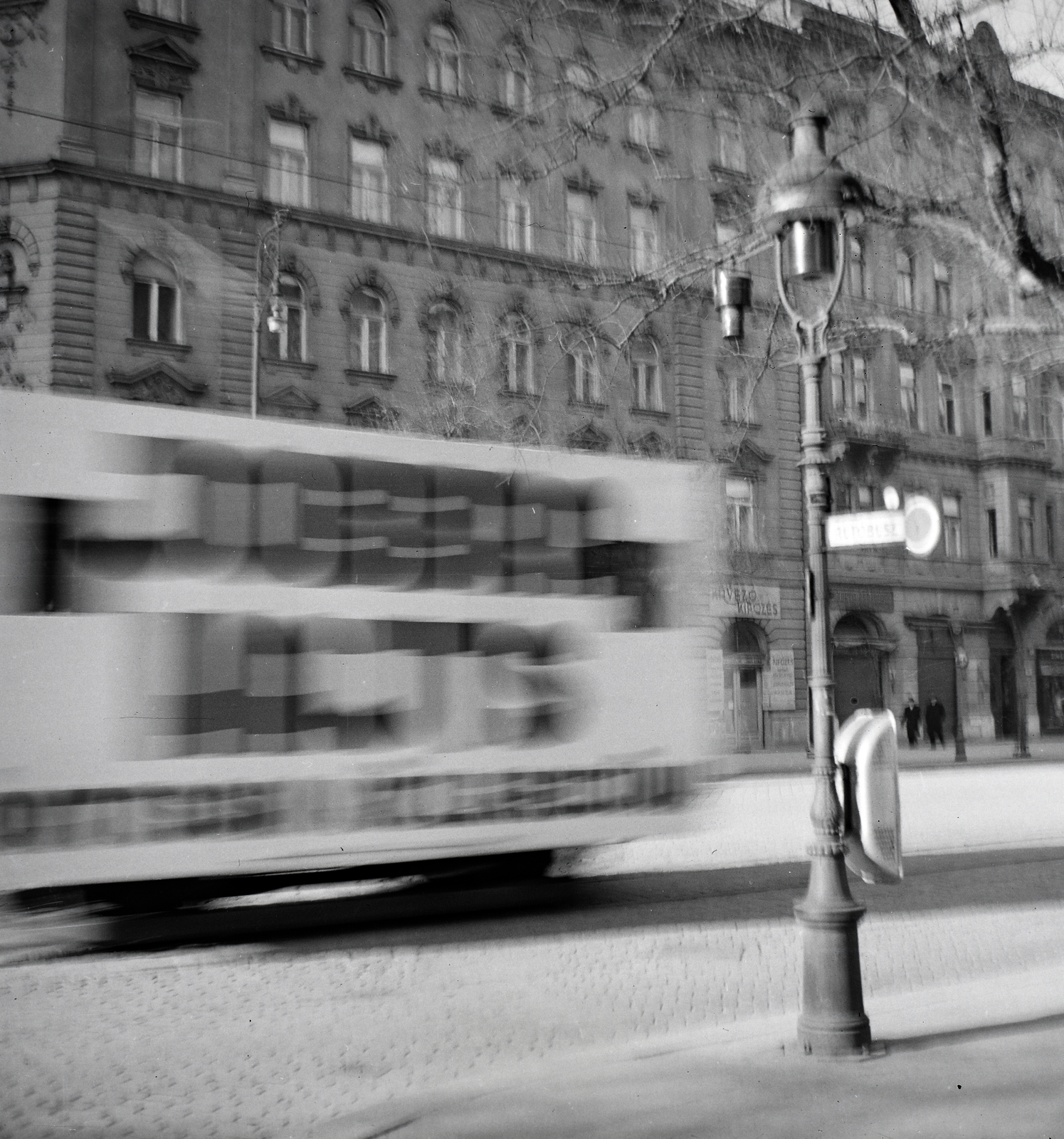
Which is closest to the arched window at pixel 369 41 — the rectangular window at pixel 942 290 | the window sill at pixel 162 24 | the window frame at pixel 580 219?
the window sill at pixel 162 24

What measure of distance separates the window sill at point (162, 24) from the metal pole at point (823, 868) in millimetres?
20942

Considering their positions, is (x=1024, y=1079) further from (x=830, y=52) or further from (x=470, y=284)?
(x=470, y=284)

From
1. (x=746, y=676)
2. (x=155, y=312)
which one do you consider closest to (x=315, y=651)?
(x=155, y=312)

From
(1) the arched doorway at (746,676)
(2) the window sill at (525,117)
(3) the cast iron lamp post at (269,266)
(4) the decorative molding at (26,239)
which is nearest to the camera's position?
(2) the window sill at (525,117)

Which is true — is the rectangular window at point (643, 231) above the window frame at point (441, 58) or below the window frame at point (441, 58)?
below

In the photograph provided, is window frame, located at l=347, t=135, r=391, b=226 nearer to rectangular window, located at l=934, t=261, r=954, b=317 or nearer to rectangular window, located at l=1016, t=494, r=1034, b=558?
rectangular window, located at l=934, t=261, r=954, b=317

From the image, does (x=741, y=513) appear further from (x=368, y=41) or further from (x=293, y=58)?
(x=293, y=58)

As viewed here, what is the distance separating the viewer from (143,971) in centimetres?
802

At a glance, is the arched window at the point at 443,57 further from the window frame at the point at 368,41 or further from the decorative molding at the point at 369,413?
the decorative molding at the point at 369,413

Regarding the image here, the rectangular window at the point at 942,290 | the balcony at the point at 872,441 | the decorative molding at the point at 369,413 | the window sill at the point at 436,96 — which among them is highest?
the window sill at the point at 436,96

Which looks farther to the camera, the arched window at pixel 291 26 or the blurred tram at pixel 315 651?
the arched window at pixel 291 26

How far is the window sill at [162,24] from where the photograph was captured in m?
23.6

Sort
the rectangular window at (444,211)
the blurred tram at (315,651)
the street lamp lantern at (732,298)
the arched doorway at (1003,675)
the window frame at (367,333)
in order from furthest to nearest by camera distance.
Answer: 1. the arched doorway at (1003,675)
2. the window frame at (367,333)
3. the rectangular window at (444,211)
4. the blurred tram at (315,651)
5. the street lamp lantern at (732,298)

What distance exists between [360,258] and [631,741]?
61.3 ft
